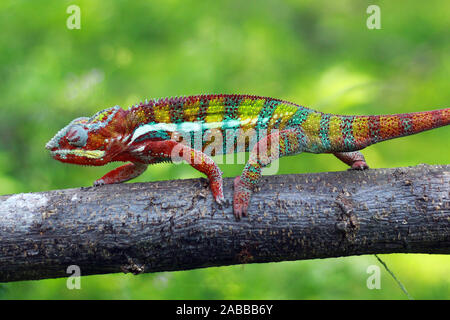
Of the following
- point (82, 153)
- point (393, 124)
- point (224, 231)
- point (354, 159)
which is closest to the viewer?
point (224, 231)

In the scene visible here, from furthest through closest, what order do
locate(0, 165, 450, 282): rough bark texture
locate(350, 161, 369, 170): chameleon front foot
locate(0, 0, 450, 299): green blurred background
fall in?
locate(0, 0, 450, 299): green blurred background
locate(350, 161, 369, 170): chameleon front foot
locate(0, 165, 450, 282): rough bark texture

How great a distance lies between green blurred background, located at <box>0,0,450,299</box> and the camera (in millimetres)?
3239

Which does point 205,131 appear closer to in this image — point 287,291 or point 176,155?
point 176,155

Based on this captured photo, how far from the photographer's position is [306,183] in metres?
2.59

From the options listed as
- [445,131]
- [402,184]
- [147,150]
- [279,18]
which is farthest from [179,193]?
[279,18]

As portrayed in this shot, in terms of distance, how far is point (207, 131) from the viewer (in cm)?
308

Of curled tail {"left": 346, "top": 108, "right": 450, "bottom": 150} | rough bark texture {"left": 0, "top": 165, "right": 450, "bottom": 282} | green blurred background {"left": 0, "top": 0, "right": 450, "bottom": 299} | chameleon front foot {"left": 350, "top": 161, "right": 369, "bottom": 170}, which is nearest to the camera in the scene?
rough bark texture {"left": 0, "top": 165, "right": 450, "bottom": 282}

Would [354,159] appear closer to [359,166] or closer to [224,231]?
[359,166]

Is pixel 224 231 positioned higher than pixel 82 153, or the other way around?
pixel 82 153

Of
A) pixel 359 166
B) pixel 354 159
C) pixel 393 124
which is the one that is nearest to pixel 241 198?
pixel 359 166

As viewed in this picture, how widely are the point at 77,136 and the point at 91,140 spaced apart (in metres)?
0.09

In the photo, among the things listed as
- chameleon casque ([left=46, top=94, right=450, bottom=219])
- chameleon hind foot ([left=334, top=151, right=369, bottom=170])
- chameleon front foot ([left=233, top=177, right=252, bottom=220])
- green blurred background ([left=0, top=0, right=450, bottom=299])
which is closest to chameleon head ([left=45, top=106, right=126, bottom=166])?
chameleon casque ([left=46, top=94, right=450, bottom=219])

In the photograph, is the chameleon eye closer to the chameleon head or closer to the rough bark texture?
the chameleon head

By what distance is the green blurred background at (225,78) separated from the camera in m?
3.24
